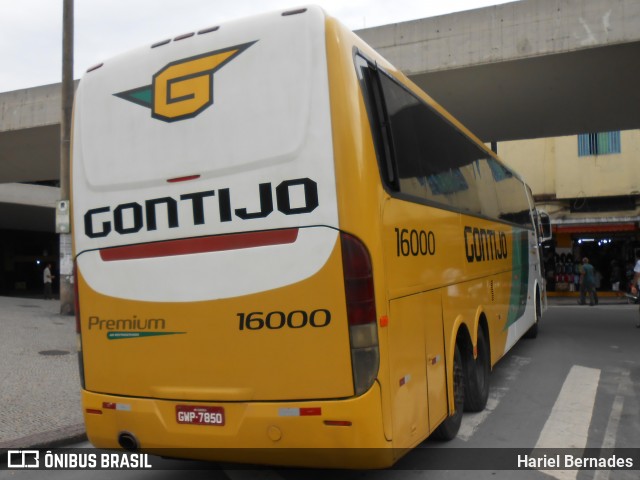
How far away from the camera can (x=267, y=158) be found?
413 centimetres

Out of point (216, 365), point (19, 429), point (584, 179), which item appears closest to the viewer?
point (216, 365)

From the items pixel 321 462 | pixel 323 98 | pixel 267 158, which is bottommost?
pixel 321 462

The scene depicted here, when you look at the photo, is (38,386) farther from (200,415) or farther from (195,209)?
(195,209)

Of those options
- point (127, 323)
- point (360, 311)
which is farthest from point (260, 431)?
point (127, 323)

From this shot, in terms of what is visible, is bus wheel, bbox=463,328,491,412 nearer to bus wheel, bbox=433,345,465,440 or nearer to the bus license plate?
bus wheel, bbox=433,345,465,440

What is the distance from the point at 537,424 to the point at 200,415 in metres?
3.90

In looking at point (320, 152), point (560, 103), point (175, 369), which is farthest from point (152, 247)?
point (560, 103)

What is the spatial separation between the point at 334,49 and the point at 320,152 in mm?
702

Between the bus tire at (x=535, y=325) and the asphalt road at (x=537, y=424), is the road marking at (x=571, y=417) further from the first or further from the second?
the bus tire at (x=535, y=325)

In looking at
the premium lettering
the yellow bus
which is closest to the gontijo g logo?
the yellow bus

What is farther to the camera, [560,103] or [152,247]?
[560,103]

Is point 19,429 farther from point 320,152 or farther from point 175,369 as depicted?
point 320,152

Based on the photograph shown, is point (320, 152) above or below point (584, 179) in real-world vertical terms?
below

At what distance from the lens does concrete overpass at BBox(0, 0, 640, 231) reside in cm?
1202
